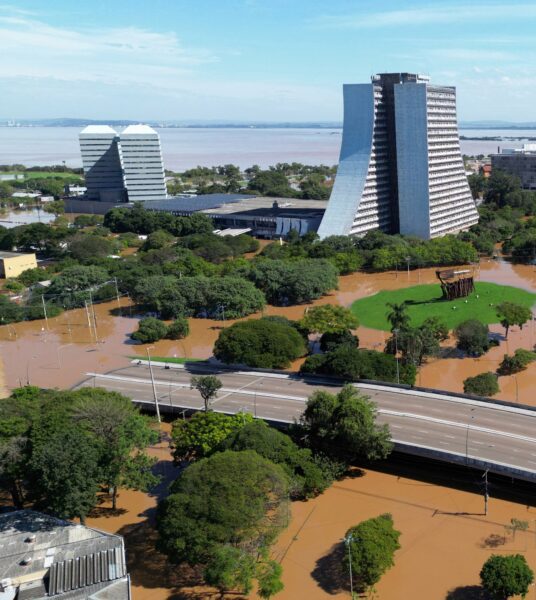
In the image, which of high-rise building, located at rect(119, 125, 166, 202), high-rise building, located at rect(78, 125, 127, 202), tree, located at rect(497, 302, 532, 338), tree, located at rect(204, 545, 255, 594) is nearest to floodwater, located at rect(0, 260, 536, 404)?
tree, located at rect(497, 302, 532, 338)

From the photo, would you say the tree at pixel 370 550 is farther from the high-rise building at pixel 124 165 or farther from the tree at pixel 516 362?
the high-rise building at pixel 124 165

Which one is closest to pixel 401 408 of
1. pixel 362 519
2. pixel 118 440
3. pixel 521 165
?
pixel 362 519

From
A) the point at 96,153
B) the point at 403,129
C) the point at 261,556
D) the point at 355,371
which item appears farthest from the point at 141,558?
the point at 96,153

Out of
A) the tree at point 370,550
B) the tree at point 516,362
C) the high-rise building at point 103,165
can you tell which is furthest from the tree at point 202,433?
the high-rise building at point 103,165

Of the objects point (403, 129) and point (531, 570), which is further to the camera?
point (403, 129)

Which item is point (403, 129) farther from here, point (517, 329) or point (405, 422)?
point (405, 422)

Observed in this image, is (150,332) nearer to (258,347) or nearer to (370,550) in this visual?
(258,347)
